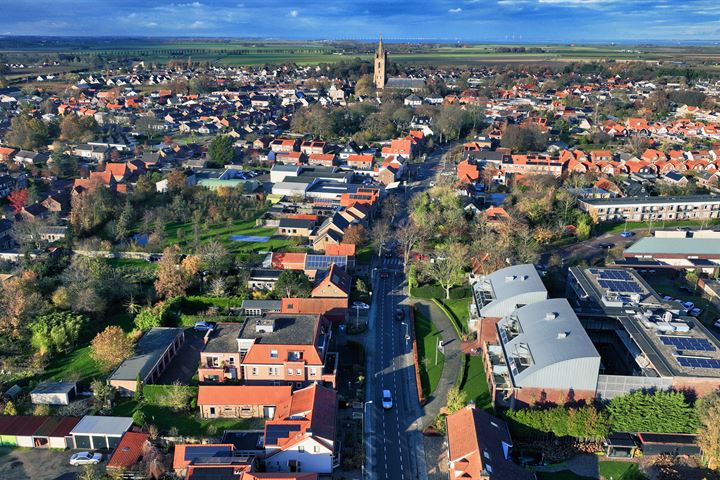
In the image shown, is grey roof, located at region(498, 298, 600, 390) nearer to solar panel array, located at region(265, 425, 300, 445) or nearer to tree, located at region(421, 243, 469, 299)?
tree, located at region(421, 243, 469, 299)

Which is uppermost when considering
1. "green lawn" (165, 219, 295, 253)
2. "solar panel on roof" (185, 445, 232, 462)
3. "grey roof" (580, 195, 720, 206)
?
"grey roof" (580, 195, 720, 206)

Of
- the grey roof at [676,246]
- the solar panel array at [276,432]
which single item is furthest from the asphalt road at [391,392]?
the grey roof at [676,246]

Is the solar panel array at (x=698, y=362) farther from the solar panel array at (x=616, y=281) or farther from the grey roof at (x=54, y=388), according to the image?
the grey roof at (x=54, y=388)

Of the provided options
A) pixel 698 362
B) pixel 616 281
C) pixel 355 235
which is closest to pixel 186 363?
pixel 355 235

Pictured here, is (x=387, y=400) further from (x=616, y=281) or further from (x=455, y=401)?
(x=616, y=281)

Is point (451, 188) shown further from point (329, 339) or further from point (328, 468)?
point (328, 468)

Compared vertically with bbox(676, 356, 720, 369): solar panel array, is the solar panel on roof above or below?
below

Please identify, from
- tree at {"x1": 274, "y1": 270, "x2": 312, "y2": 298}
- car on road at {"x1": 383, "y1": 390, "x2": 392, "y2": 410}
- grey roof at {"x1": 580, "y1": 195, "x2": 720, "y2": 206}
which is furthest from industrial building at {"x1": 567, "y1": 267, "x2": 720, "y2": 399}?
grey roof at {"x1": 580, "y1": 195, "x2": 720, "y2": 206}
